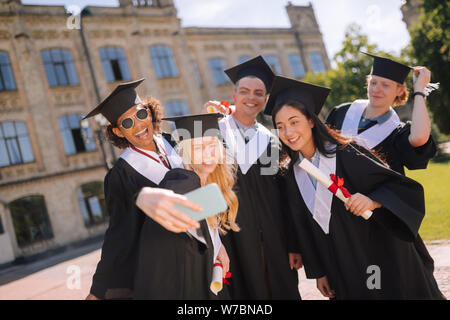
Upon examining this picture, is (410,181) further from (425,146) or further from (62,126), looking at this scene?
(62,126)

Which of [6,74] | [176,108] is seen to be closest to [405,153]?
[176,108]

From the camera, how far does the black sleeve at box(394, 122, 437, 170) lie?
11.2 feet

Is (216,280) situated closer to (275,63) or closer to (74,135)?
(74,135)

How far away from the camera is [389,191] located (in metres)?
2.82

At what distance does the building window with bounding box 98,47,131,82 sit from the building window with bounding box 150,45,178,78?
1.76 meters

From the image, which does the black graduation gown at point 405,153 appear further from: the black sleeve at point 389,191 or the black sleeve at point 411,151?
the black sleeve at point 389,191

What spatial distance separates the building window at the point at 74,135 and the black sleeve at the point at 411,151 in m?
17.4

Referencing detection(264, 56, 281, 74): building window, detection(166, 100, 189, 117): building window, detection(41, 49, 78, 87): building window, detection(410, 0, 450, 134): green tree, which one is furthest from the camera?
detection(264, 56, 281, 74): building window

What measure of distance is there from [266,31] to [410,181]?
2671 cm

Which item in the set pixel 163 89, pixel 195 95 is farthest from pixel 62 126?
pixel 195 95

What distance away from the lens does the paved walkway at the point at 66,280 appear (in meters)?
4.90

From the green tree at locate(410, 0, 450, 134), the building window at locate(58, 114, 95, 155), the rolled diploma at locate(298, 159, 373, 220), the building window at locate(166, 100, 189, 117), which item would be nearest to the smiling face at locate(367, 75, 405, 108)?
the rolled diploma at locate(298, 159, 373, 220)

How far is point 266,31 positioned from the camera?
89.9ft

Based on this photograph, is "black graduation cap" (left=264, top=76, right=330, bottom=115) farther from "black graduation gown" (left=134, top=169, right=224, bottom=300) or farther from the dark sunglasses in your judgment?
"black graduation gown" (left=134, top=169, right=224, bottom=300)
